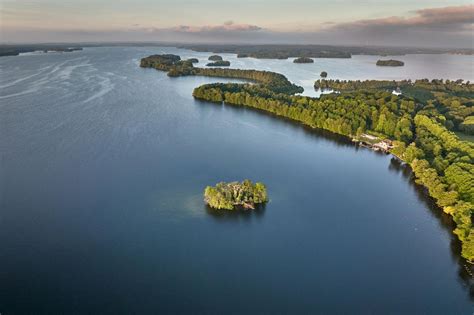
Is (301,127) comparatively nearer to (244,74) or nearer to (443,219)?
(443,219)

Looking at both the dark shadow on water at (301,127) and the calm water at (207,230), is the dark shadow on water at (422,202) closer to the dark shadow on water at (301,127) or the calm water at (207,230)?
the dark shadow on water at (301,127)

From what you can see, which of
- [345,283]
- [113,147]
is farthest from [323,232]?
[113,147]

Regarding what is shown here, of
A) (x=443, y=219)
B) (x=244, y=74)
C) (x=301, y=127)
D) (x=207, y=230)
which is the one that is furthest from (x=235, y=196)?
(x=244, y=74)

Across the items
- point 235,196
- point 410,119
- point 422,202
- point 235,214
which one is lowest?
point 422,202

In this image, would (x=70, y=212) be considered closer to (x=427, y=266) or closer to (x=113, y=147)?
(x=113, y=147)

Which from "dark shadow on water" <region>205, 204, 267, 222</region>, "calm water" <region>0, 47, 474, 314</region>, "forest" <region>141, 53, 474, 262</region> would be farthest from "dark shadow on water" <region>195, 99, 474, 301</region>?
"forest" <region>141, 53, 474, 262</region>

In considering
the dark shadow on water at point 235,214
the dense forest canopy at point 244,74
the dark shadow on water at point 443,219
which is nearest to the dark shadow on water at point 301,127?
the dark shadow on water at point 443,219
